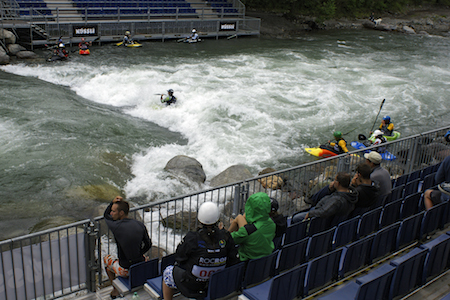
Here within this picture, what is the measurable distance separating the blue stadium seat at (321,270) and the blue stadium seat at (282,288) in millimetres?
147

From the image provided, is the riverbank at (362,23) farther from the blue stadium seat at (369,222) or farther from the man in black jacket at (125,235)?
the man in black jacket at (125,235)

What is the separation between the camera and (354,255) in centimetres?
563

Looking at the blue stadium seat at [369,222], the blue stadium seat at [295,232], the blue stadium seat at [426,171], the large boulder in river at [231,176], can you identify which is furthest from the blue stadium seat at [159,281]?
the large boulder in river at [231,176]

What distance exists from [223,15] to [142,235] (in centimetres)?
3514

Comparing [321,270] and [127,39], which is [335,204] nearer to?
[321,270]

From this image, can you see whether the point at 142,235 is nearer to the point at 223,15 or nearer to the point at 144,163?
the point at 144,163

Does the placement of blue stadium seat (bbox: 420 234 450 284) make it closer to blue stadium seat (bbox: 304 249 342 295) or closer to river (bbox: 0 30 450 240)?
blue stadium seat (bbox: 304 249 342 295)

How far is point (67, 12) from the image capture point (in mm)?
30766

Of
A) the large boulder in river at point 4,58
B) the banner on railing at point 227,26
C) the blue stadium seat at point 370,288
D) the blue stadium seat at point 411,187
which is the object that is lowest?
the large boulder in river at point 4,58

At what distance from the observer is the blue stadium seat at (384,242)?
5895 millimetres

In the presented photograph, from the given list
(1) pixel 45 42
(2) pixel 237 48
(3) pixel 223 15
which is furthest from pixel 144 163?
(3) pixel 223 15

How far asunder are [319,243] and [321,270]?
27.9 inches

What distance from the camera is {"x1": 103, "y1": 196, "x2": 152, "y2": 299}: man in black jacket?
17.2 feet

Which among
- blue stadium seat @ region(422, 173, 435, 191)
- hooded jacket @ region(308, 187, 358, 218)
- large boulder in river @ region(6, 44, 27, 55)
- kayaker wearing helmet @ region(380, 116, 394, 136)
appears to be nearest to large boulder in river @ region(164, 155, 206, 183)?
blue stadium seat @ region(422, 173, 435, 191)
